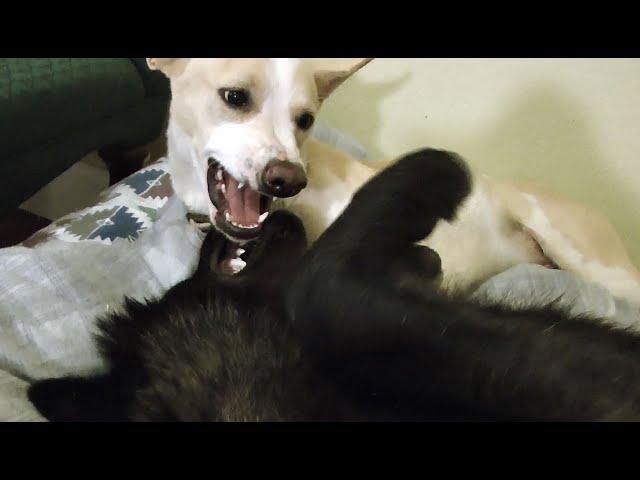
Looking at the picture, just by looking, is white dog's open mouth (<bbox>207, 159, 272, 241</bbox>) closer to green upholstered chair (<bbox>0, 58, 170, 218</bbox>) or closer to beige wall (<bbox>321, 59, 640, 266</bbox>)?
green upholstered chair (<bbox>0, 58, 170, 218</bbox>)

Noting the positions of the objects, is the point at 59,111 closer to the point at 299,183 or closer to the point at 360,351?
the point at 299,183

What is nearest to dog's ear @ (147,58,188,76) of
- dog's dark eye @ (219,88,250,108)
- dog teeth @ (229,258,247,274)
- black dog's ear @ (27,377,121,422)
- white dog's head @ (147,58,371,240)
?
white dog's head @ (147,58,371,240)

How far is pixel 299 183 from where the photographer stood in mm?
929

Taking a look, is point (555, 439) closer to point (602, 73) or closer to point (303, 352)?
point (303, 352)

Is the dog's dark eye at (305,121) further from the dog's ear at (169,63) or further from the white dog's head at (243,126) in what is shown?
the dog's ear at (169,63)

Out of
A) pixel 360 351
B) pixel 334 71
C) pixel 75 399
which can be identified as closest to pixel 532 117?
pixel 334 71

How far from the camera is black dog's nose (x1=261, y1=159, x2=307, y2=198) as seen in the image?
91cm

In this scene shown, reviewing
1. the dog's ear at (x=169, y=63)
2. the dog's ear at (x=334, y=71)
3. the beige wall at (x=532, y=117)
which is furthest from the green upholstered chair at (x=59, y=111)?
the beige wall at (x=532, y=117)

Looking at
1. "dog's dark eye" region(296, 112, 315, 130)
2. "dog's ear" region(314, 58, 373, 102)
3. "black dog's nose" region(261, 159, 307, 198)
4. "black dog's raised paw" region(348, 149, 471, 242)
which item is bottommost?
"black dog's nose" region(261, 159, 307, 198)

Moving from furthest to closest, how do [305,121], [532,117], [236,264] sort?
[532,117] < [305,121] < [236,264]

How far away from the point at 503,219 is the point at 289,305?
67 cm

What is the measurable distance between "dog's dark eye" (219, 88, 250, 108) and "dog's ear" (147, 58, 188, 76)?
0.15m

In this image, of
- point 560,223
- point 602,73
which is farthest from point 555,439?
point 602,73

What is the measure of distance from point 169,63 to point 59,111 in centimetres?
27
